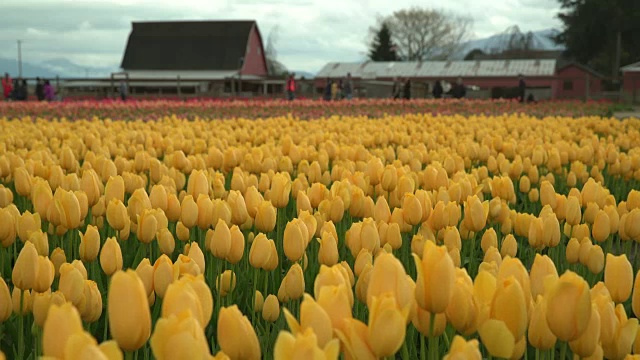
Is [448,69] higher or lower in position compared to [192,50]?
lower

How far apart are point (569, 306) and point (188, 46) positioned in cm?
6023

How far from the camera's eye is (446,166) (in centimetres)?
507

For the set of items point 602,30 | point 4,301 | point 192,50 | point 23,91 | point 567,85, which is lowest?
point 4,301

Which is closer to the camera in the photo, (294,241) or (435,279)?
(435,279)

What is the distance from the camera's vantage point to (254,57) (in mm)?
61719

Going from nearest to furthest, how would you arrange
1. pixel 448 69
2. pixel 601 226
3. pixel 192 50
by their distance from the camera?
pixel 601 226 → pixel 192 50 → pixel 448 69

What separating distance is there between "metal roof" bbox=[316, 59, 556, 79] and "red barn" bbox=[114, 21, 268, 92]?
371 inches

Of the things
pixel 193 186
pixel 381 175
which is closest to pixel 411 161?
pixel 381 175

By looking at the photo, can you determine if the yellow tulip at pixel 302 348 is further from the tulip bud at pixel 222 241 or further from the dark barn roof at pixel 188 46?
the dark barn roof at pixel 188 46

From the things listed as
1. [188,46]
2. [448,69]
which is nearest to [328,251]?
[188,46]

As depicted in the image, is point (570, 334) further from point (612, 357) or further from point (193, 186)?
point (193, 186)

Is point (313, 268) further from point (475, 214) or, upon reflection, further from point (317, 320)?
point (317, 320)

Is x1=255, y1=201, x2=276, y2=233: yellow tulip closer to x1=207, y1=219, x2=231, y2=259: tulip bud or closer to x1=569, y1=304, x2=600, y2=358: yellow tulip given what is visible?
Answer: x1=207, y1=219, x2=231, y2=259: tulip bud

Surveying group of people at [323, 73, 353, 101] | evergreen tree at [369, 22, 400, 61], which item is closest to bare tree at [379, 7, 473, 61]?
evergreen tree at [369, 22, 400, 61]
